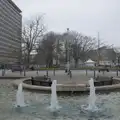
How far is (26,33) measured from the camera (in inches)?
2320

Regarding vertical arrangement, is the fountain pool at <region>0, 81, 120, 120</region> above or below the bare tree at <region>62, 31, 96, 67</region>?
below

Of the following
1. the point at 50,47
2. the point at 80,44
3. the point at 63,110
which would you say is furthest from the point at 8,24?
the point at 63,110

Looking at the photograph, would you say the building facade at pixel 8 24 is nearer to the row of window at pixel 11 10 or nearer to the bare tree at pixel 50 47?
the row of window at pixel 11 10

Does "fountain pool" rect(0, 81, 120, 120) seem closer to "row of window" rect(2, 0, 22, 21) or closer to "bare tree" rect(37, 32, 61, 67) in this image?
"bare tree" rect(37, 32, 61, 67)

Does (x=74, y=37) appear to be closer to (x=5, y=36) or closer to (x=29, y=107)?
(x=5, y=36)

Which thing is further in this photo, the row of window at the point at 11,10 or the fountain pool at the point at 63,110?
the row of window at the point at 11,10

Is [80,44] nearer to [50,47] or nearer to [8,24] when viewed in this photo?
[50,47]

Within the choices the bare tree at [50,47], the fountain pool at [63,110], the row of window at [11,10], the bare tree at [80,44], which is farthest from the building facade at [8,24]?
the fountain pool at [63,110]

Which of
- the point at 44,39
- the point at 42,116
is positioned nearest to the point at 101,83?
the point at 42,116

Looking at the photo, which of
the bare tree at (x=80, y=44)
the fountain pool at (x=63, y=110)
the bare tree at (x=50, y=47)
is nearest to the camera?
the fountain pool at (x=63, y=110)

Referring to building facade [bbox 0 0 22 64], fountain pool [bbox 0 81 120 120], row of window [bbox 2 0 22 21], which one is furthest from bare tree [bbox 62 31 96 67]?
fountain pool [bbox 0 81 120 120]

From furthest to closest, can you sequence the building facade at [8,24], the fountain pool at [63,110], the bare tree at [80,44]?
the bare tree at [80,44], the building facade at [8,24], the fountain pool at [63,110]

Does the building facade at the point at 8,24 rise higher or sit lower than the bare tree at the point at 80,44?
higher

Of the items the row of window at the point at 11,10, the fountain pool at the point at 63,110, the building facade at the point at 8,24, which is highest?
the row of window at the point at 11,10
